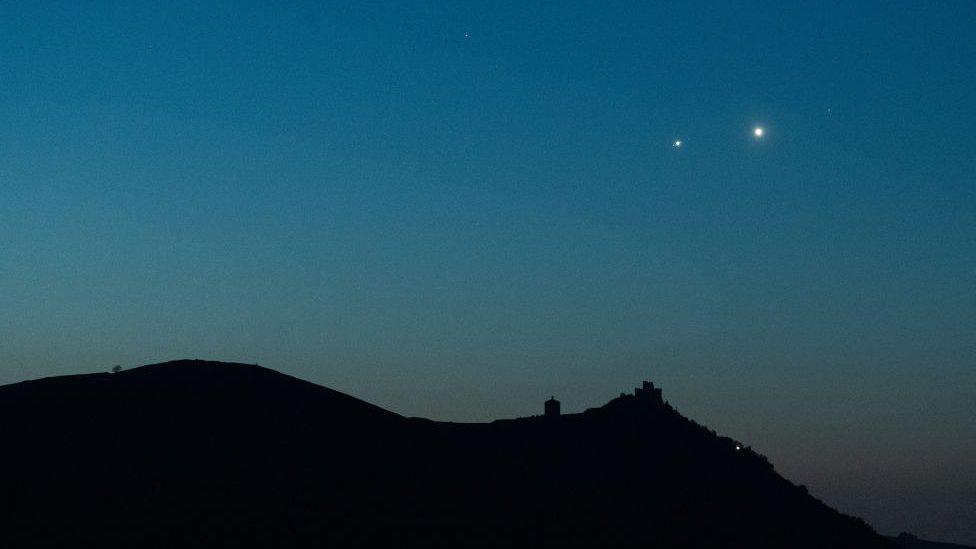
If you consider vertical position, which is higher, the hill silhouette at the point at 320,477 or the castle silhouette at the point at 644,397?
the castle silhouette at the point at 644,397

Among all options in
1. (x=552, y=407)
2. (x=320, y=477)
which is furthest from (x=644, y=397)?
(x=320, y=477)

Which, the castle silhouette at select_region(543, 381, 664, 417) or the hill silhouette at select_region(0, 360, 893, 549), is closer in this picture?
the hill silhouette at select_region(0, 360, 893, 549)

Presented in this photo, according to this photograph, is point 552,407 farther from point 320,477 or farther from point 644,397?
point 320,477

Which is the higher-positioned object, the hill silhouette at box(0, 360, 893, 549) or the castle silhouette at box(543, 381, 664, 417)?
the castle silhouette at box(543, 381, 664, 417)

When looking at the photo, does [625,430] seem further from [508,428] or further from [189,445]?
[189,445]

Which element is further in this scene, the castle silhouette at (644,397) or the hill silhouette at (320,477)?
the castle silhouette at (644,397)

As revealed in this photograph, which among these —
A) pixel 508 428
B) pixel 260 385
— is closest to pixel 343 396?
pixel 260 385

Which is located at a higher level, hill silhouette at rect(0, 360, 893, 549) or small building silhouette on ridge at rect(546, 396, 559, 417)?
small building silhouette on ridge at rect(546, 396, 559, 417)

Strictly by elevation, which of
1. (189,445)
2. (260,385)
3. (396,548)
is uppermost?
(260,385)
